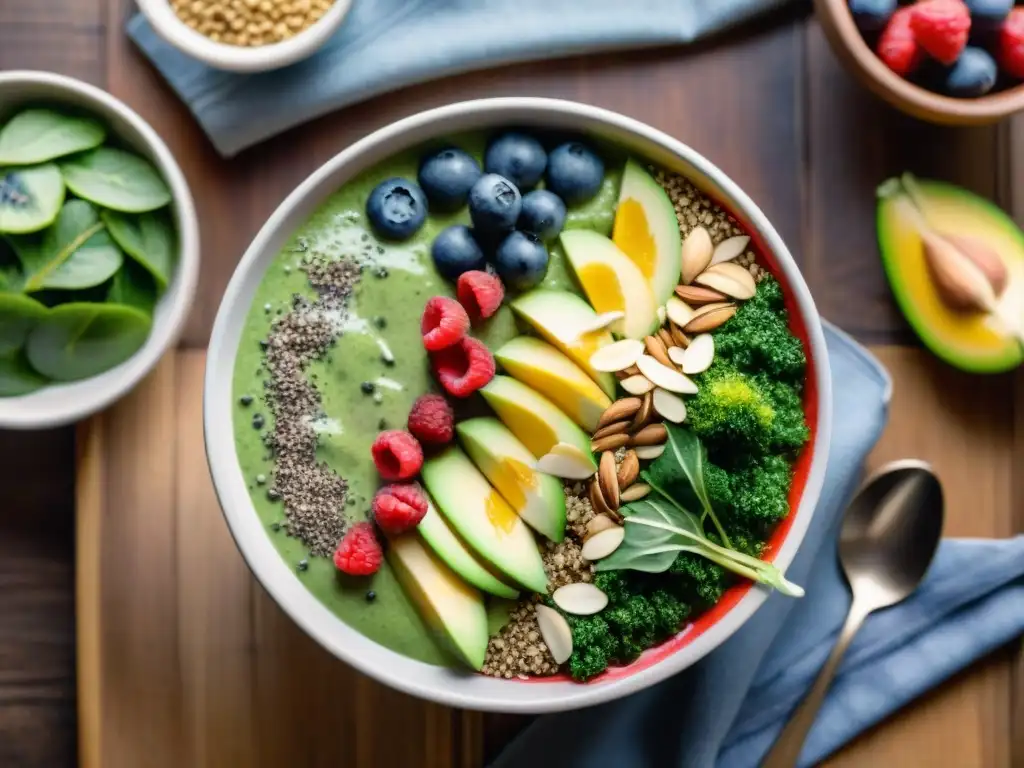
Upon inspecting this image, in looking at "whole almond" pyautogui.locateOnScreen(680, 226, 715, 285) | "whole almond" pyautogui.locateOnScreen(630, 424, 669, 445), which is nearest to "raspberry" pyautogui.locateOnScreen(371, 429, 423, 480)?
"whole almond" pyautogui.locateOnScreen(630, 424, 669, 445)

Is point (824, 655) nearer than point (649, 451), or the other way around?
point (649, 451)

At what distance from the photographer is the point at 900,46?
120cm

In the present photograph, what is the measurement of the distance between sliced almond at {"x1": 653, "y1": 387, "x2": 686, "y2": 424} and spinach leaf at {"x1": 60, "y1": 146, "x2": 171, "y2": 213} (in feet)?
1.91

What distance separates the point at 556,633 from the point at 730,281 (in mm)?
415

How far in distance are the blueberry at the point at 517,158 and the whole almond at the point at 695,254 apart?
18 centimetres

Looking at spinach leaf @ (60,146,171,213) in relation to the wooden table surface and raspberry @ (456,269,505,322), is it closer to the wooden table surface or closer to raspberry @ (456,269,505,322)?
the wooden table surface

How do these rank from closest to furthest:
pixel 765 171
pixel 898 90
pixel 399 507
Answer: pixel 399 507 → pixel 898 90 → pixel 765 171

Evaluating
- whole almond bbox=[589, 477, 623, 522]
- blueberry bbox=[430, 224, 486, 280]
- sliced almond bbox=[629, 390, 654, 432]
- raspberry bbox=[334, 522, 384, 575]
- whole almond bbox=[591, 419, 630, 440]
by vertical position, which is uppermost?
blueberry bbox=[430, 224, 486, 280]

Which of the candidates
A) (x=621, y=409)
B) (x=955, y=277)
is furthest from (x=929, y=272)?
(x=621, y=409)

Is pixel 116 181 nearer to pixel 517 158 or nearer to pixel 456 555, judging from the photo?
pixel 517 158

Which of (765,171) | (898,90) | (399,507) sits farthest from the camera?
(765,171)

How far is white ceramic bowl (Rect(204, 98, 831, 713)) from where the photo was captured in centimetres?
110

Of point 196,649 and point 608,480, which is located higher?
point 608,480

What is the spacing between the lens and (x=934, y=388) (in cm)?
129
